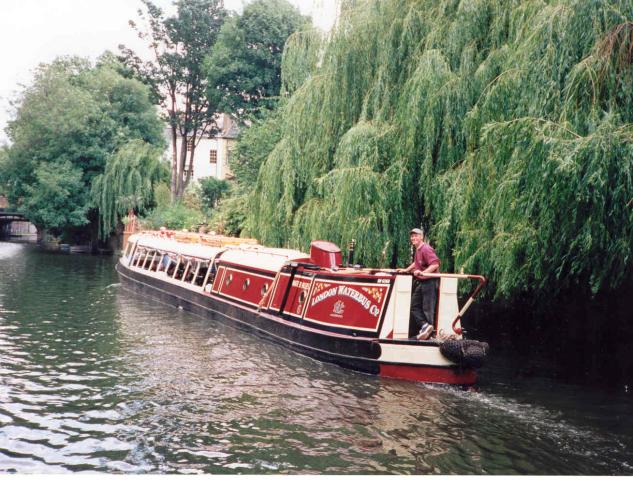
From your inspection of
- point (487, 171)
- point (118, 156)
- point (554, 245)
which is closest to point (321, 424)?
point (554, 245)

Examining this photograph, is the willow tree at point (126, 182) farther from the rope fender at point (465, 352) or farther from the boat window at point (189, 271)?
the rope fender at point (465, 352)

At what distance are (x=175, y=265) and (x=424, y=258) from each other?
438 inches

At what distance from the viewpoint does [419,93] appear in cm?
1148

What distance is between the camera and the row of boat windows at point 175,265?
17.4 m

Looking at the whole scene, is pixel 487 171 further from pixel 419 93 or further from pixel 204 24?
pixel 204 24

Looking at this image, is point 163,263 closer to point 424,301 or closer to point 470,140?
point 424,301

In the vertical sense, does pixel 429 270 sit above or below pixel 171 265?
above

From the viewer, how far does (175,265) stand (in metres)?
19.3

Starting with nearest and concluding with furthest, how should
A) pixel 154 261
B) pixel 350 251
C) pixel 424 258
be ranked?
pixel 424 258 < pixel 350 251 < pixel 154 261

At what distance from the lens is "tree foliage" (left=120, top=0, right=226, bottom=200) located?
134 ft

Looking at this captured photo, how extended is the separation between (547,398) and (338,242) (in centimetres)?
545

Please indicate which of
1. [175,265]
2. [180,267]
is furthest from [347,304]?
[175,265]

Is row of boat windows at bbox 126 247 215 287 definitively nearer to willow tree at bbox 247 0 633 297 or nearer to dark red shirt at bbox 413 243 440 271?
willow tree at bbox 247 0 633 297

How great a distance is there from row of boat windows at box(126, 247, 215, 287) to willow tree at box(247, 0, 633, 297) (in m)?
2.03
